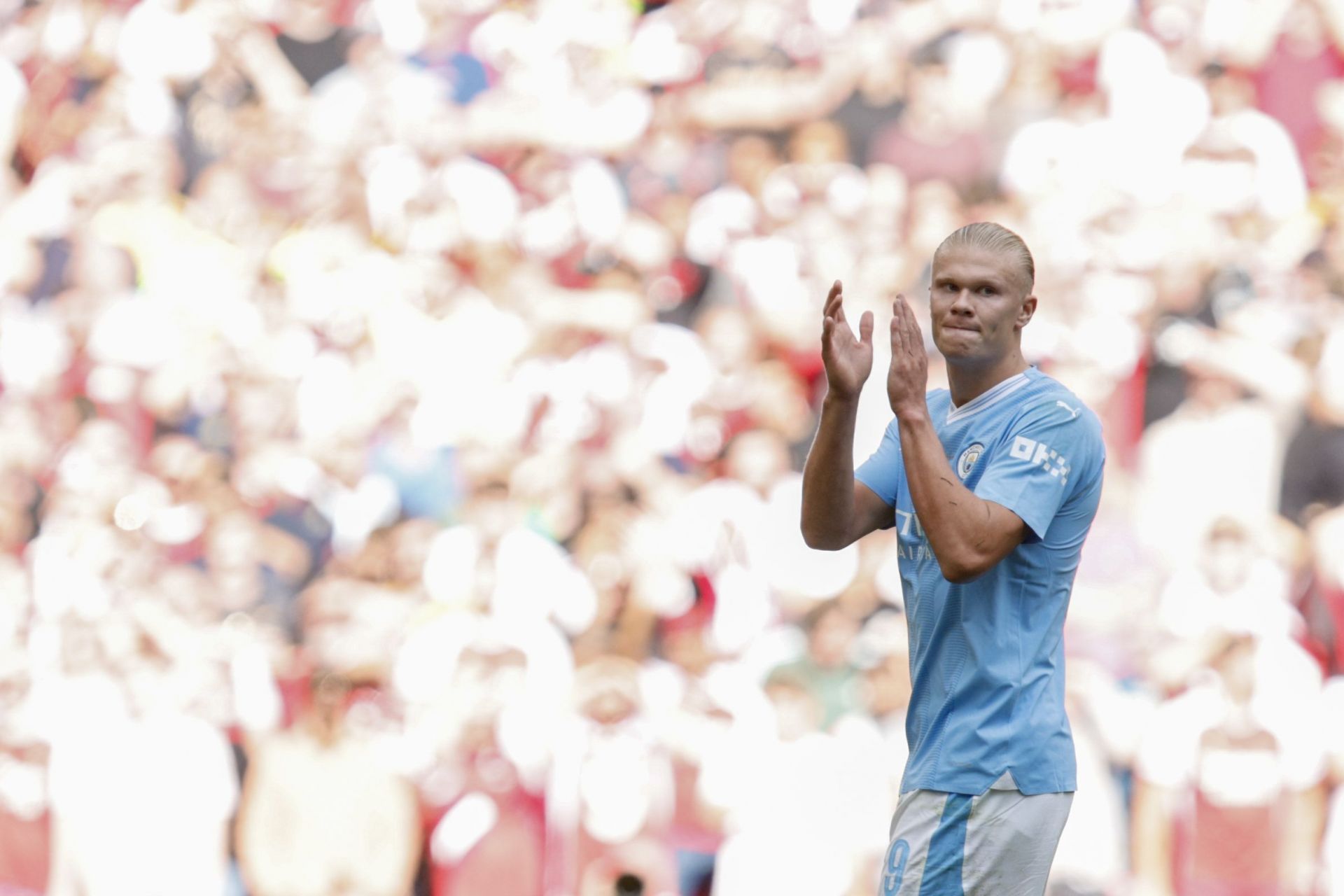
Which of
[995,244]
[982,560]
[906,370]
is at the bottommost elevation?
[982,560]

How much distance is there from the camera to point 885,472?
7.86 feet

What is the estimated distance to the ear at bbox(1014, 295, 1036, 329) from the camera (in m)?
2.18

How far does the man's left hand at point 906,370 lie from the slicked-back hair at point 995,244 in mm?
163

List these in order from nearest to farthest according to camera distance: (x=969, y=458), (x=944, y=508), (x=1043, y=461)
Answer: (x=944, y=508) → (x=1043, y=461) → (x=969, y=458)

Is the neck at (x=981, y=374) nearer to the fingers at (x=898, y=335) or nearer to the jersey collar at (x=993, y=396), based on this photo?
the jersey collar at (x=993, y=396)

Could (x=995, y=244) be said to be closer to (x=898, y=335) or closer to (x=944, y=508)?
(x=898, y=335)

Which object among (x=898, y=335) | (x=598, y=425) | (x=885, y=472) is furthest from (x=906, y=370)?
(x=598, y=425)

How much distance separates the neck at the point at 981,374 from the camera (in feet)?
7.23

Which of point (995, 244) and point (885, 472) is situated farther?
point (885, 472)

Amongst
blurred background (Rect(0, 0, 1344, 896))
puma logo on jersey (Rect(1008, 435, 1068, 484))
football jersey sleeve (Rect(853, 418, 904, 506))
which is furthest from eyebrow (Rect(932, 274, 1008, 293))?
blurred background (Rect(0, 0, 1344, 896))

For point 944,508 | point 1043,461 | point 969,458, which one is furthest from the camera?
point 969,458

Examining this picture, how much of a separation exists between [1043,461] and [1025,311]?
0.80ft

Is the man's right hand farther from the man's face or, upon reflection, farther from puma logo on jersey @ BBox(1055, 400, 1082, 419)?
puma logo on jersey @ BBox(1055, 400, 1082, 419)

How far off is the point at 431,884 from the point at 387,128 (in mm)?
1947
